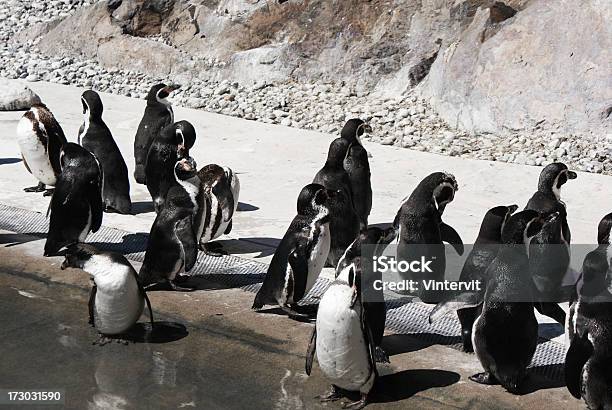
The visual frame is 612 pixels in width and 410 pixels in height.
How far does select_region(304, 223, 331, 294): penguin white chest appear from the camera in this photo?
6.20 meters

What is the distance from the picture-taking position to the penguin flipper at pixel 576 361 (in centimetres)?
491

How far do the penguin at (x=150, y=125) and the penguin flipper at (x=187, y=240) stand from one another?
100 inches

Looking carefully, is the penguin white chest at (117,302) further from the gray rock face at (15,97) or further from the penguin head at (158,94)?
the gray rock face at (15,97)

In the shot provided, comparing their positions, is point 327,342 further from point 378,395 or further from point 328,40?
point 328,40

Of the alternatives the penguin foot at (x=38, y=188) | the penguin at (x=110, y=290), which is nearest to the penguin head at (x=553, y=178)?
the penguin at (x=110, y=290)

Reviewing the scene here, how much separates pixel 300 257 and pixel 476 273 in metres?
1.06

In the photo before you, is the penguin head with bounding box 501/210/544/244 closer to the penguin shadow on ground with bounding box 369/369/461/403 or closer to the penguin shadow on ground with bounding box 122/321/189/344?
the penguin shadow on ground with bounding box 369/369/461/403

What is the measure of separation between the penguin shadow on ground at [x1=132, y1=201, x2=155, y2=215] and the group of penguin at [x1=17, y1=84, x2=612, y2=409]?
0.15m

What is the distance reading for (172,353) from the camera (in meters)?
5.84

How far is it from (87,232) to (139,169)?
194 centimetres

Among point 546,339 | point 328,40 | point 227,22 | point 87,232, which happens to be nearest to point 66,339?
point 87,232

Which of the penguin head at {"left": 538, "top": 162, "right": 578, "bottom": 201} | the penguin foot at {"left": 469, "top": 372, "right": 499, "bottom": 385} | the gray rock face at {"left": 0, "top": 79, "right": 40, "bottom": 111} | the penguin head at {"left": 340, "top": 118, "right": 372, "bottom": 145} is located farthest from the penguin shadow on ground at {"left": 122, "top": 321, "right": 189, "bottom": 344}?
the gray rock face at {"left": 0, "top": 79, "right": 40, "bottom": 111}

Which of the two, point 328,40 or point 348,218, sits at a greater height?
point 328,40

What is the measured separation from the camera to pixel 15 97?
464 inches
